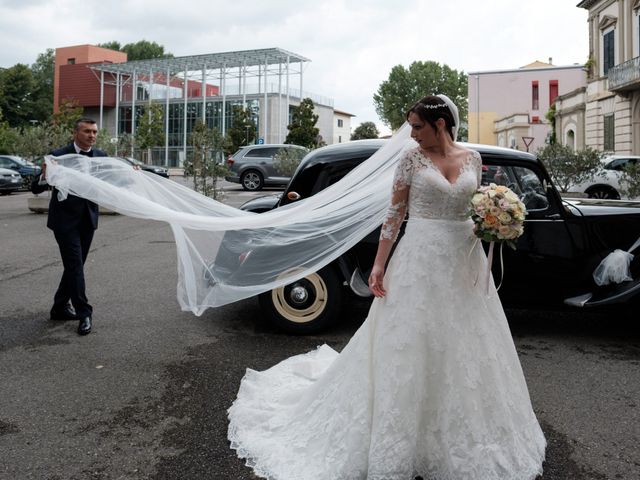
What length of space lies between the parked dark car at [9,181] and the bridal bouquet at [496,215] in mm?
26134

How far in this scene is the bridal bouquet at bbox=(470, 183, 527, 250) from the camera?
3.23 metres

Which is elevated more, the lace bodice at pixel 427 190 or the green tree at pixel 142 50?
the green tree at pixel 142 50

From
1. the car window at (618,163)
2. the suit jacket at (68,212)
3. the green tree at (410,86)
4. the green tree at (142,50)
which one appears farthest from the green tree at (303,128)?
the green tree at (142,50)

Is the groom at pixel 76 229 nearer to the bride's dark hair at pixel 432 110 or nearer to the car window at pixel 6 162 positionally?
the bride's dark hair at pixel 432 110

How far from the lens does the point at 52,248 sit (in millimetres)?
11312

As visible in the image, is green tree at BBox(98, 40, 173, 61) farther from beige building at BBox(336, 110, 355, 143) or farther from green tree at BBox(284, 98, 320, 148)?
green tree at BBox(284, 98, 320, 148)

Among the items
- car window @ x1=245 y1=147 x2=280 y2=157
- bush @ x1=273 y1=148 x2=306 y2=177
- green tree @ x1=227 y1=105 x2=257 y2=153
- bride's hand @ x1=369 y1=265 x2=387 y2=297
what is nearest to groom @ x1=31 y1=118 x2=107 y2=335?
bride's hand @ x1=369 y1=265 x2=387 y2=297

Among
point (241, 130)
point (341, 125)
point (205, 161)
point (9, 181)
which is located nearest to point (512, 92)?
point (241, 130)

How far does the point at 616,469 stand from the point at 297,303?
3252 millimetres

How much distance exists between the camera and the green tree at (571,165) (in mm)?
18656

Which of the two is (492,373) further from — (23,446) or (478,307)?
(23,446)

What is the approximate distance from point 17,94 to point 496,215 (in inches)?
3352

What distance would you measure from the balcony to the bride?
100 feet

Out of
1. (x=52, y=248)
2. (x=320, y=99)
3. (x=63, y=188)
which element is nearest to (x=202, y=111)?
(x=320, y=99)
